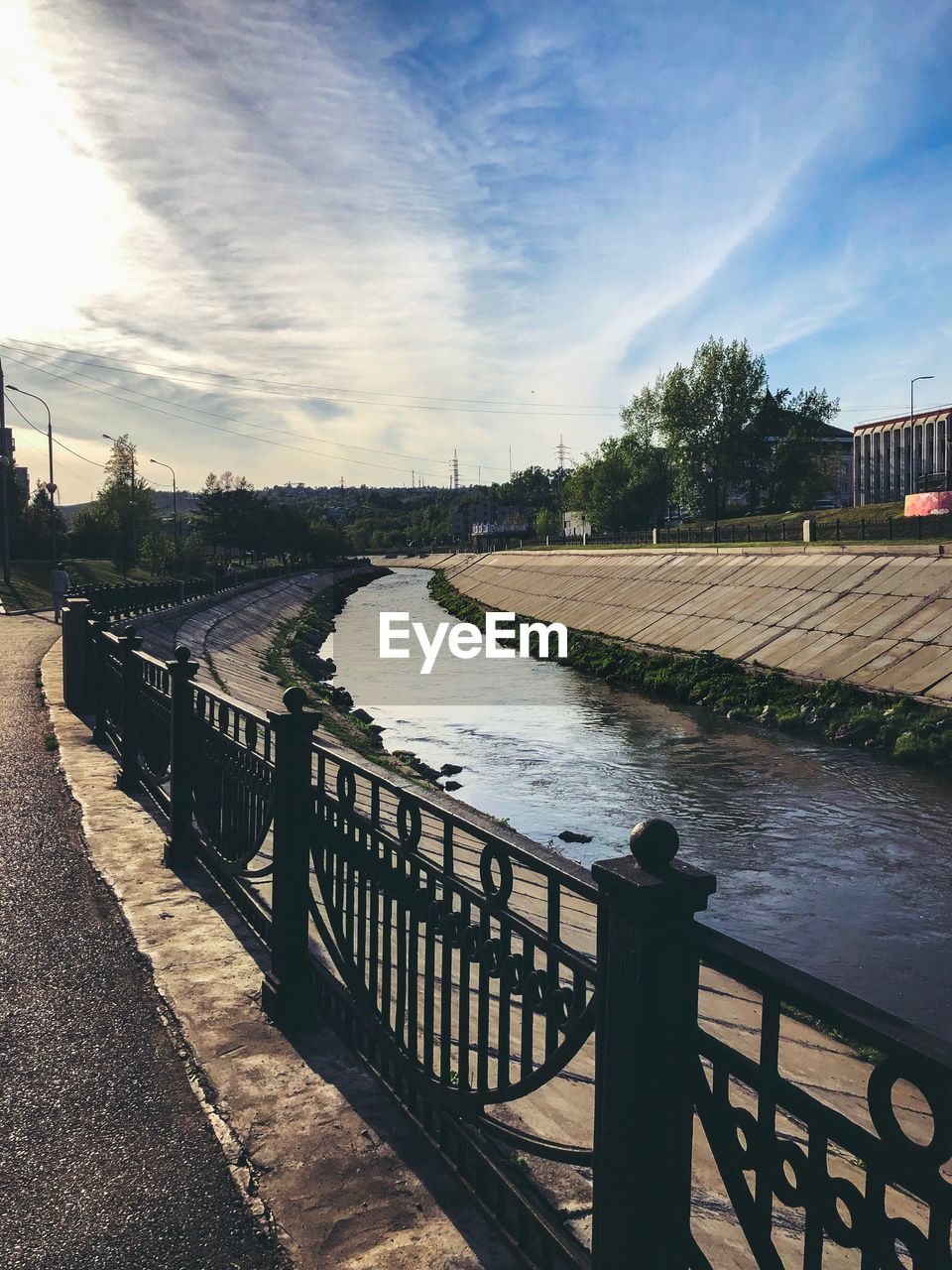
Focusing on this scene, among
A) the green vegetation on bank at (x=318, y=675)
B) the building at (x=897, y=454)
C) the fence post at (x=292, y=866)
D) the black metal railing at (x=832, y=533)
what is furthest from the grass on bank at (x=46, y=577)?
the building at (x=897, y=454)

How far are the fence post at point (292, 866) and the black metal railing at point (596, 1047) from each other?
0.4 inches

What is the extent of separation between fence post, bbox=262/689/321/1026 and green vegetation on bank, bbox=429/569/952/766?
14.3 m

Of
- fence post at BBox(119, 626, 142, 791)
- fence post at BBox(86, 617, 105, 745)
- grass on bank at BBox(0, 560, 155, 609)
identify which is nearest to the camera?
fence post at BBox(119, 626, 142, 791)

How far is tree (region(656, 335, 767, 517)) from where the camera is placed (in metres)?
73.2

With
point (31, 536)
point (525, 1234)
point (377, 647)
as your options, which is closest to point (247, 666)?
point (377, 647)

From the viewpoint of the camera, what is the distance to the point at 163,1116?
3750 mm

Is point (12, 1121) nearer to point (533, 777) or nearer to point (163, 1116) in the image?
point (163, 1116)

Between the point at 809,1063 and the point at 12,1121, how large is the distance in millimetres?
4711

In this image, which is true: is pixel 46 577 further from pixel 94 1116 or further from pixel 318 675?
pixel 94 1116

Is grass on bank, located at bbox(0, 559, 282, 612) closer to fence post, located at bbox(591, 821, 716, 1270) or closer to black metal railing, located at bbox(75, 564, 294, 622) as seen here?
black metal railing, located at bbox(75, 564, 294, 622)

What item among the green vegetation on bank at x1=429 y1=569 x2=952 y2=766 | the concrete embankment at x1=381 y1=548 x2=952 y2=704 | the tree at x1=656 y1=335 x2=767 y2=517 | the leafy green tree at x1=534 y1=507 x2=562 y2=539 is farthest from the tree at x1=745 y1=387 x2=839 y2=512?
the leafy green tree at x1=534 y1=507 x2=562 y2=539

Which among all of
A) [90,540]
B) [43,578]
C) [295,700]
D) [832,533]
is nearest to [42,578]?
[43,578]

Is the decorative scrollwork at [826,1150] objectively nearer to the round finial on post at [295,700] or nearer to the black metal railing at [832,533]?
the round finial on post at [295,700]

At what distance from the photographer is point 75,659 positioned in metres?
14.4
